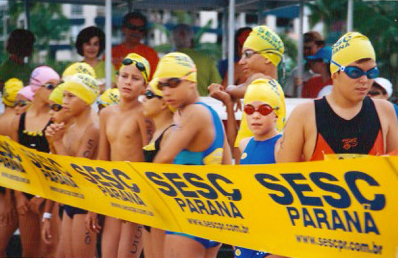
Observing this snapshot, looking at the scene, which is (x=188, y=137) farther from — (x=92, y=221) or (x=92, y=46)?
(x=92, y=46)

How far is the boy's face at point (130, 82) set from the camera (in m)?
6.73

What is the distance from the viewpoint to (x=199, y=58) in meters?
9.85

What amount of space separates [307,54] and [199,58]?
1.33m

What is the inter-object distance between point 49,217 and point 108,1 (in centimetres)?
277

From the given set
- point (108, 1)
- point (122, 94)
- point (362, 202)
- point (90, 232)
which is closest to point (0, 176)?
point (90, 232)

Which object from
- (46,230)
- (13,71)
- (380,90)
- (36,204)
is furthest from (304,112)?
(13,71)

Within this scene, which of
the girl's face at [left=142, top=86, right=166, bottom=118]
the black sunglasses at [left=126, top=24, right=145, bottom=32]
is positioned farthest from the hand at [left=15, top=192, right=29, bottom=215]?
the girl's face at [left=142, top=86, right=166, bottom=118]

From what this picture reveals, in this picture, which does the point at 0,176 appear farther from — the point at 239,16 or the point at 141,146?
the point at 239,16

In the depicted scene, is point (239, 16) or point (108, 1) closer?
point (108, 1)

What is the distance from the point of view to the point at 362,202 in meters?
4.00

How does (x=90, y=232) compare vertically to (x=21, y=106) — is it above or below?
below

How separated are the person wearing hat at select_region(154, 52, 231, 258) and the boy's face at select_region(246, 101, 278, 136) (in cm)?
36

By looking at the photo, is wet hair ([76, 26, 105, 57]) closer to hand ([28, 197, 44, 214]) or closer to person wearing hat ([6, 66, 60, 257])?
person wearing hat ([6, 66, 60, 257])

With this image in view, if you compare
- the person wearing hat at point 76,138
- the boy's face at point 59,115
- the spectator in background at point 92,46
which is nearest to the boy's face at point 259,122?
the person wearing hat at point 76,138
